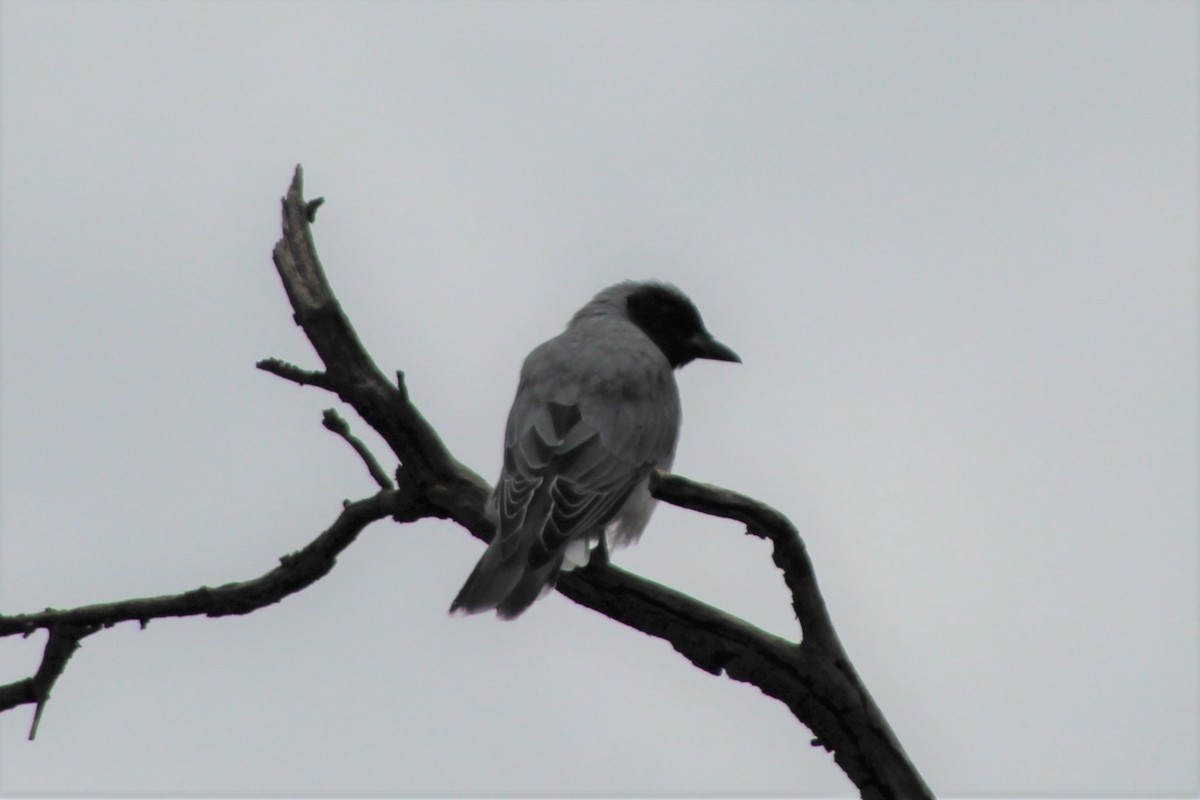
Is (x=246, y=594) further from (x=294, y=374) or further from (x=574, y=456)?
(x=574, y=456)

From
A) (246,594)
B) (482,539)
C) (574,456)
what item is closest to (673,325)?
(574,456)

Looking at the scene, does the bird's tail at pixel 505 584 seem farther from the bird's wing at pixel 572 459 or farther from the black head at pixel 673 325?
the black head at pixel 673 325

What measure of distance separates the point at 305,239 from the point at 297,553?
127cm

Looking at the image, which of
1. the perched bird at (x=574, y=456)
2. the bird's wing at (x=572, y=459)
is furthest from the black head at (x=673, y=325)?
the bird's wing at (x=572, y=459)

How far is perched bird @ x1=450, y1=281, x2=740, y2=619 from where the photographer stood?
228 inches

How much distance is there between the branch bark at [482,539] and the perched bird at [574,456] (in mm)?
146

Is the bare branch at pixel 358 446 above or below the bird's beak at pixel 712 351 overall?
below

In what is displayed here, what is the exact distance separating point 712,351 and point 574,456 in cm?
218

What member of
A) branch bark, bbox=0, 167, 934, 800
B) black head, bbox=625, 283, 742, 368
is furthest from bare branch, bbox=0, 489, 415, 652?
black head, bbox=625, 283, 742, 368

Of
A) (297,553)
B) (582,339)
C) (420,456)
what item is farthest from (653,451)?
(297,553)

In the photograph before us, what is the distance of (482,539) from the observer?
239 inches

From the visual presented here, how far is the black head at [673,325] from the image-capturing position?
8492mm

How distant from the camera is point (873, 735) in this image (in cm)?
474

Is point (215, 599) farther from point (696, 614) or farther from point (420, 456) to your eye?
point (696, 614)
